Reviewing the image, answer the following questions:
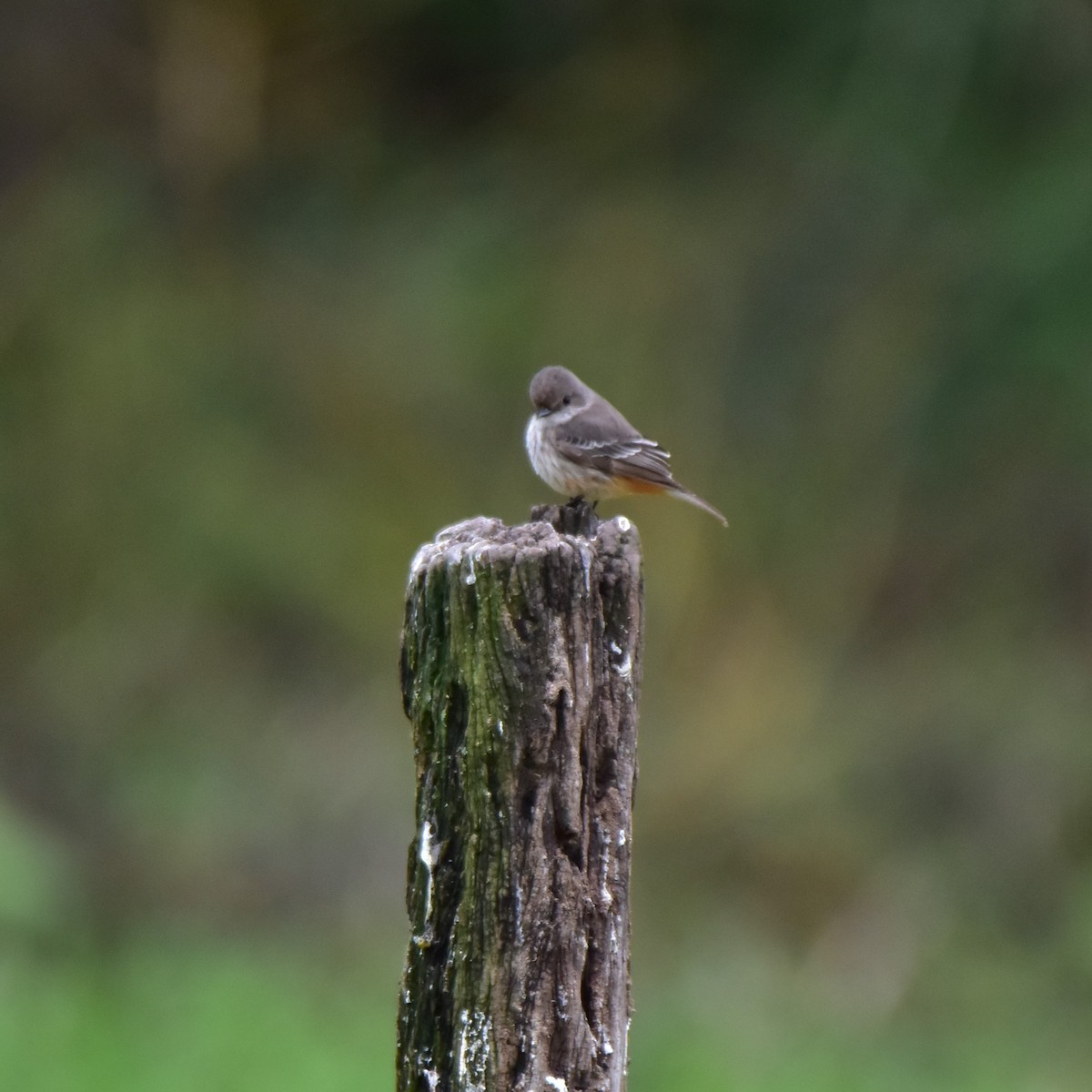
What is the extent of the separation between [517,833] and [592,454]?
3.52 meters

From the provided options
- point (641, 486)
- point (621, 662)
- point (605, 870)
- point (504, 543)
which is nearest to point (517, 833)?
point (605, 870)

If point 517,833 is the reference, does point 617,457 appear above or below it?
above

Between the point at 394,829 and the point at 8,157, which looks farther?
the point at 8,157

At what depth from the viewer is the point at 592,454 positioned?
6.06m

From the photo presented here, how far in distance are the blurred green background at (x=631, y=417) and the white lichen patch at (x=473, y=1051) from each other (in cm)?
482

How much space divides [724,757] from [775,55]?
15.0 ft

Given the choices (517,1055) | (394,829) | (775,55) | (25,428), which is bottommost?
(517,1055)

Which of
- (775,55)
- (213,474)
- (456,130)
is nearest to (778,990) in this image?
(213,474)

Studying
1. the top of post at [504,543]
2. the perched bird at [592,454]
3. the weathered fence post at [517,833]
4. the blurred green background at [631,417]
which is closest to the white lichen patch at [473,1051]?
the weathered fence post at [517,833]

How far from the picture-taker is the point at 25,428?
35.4ft

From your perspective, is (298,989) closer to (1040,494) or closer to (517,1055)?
(517,1055)

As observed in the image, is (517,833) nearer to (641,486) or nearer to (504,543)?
(504,543)

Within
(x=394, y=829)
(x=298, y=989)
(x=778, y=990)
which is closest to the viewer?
(x=298, y=989)

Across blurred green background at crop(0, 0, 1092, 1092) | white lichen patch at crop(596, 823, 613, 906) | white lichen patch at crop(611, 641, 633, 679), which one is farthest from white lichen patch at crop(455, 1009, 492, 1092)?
blurred green background at crop(0, 0, 1092, 1092)
